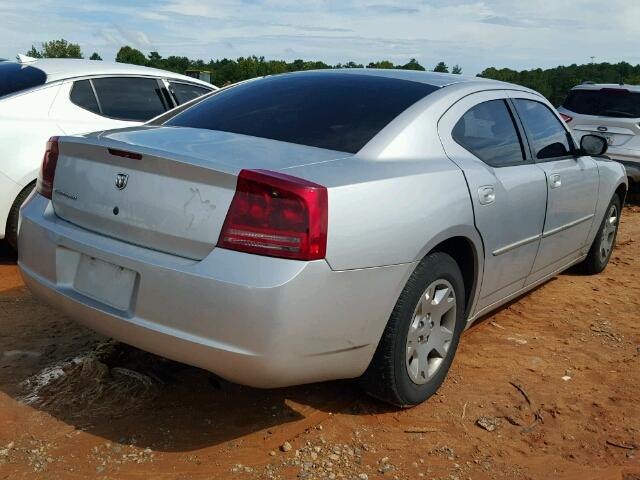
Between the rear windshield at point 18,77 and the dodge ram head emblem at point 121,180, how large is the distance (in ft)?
10.1

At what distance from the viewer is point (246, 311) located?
249 cm

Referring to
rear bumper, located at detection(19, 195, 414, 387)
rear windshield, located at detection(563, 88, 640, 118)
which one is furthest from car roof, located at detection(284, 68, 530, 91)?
rear windshield, located at detection(563, 88, 640, 118)

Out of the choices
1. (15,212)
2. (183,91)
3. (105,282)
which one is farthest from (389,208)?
(183,91)

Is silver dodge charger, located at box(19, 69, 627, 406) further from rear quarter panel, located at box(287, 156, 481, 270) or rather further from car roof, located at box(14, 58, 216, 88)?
car roof, located at box(14, 58, 216, 88)

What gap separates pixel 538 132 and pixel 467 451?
226 centimetres

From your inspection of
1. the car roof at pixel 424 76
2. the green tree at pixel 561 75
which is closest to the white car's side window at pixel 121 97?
the car roof at pixel 424 76

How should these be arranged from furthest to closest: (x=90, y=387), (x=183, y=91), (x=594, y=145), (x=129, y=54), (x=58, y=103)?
(x=129, y=54) < (x=183, y=91) < (x=58, y=103) < (x=594, y=145) < (x=90, y=387)

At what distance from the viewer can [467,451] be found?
2.98m

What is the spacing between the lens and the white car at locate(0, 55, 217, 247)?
5.10m

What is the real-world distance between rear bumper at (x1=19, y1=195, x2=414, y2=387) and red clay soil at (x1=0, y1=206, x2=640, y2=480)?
382 millimetres

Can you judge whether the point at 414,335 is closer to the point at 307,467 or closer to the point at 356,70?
the point at 307,467

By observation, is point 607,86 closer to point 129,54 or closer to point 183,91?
point 183,91

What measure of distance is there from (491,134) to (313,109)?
42.3 inches

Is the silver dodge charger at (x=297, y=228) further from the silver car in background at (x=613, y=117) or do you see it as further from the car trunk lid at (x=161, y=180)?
the silver car in background at (x=613, y=117)
